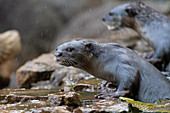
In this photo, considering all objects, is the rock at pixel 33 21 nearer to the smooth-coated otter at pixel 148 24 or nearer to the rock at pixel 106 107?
the smooth-coated otter at pixel 148 24

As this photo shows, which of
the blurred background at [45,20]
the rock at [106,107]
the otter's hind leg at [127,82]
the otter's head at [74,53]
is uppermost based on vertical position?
the blurred background at [45,20]

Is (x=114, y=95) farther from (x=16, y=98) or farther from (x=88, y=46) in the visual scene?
(x=16, y=98)

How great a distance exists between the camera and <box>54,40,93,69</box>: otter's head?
2.71m

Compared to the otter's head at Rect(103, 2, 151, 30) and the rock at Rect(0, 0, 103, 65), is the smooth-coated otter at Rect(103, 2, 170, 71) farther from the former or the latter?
the rock at Rect(0, 0, 103, 65)

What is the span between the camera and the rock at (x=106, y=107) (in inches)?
81.9

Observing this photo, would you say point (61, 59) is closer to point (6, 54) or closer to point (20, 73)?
point (20, 73)

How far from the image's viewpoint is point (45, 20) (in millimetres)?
11758

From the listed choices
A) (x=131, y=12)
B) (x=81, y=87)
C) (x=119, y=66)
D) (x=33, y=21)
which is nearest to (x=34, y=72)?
(x=131, y=12)

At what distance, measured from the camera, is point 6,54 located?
32.3 ft

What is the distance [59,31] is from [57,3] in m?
1.21

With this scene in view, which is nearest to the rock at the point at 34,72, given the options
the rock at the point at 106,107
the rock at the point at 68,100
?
the rock at the point at 68,100

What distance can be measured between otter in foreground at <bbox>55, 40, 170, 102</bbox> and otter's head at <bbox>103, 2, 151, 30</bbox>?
2.28 meters

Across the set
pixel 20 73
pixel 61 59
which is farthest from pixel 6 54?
pixel 61 59

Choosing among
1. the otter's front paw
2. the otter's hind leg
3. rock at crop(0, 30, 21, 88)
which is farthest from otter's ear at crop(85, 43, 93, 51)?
rock at crop(0, 30, 21, 88)
